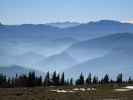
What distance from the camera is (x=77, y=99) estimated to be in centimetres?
10181

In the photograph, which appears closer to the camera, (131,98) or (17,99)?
(17,99)

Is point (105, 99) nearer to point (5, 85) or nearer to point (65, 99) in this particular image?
point (65, 99)

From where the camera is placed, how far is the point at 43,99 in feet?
326

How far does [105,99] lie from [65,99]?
14.0 meters

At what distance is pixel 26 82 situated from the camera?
A: 197625mm

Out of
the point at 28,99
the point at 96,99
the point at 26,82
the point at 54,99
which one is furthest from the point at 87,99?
the point at 26,82

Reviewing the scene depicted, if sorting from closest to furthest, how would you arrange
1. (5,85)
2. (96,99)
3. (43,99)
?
1. (43,99)
2. (96,99)
3. (5,85)

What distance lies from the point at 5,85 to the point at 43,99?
100559 mm

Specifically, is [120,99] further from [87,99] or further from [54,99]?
[54,99]

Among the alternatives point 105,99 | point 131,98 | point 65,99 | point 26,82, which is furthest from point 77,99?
point 26,82

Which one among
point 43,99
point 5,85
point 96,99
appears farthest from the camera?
point 5,85

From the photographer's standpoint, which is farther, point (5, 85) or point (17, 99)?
point (5, 85)

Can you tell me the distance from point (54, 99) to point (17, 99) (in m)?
9.92

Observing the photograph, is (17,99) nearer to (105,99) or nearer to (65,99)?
(65,99)
